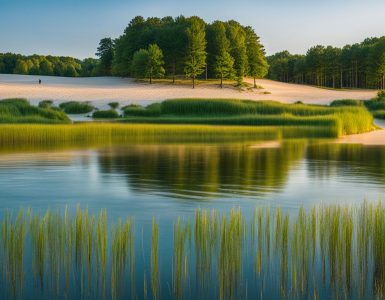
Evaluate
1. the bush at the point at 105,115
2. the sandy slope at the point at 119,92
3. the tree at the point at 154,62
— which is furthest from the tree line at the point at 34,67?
the bush at the point at 105,115

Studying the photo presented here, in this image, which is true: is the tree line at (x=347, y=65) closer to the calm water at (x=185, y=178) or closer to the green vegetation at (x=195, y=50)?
the green vegetation at (x=195, y=50)

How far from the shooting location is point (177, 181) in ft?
59.6

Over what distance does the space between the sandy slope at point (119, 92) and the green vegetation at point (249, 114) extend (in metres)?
17.3

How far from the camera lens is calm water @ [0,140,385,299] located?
13125mm

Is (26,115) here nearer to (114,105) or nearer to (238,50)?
(114,105)

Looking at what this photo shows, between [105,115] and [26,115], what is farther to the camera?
[105,115]

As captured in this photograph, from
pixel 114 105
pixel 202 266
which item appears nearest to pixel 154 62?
pixel 114 105

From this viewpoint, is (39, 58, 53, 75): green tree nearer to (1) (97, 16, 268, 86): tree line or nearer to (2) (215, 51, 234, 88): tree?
(1) (97, 16, 268, 86): tree line

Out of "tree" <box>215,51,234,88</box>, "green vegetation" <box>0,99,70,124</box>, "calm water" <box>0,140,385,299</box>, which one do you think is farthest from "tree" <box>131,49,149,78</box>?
"calm water" <box>0,140,385,299</box>

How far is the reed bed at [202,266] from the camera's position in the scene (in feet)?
24.8

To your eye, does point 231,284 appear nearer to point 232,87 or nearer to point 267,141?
point 267,141

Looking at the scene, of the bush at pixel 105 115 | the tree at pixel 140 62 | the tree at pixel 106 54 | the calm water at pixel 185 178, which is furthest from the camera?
the tree at pixel 106 54

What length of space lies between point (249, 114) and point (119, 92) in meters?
36.2

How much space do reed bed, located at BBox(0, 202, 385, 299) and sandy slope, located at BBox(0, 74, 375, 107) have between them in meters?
63.8
